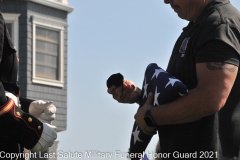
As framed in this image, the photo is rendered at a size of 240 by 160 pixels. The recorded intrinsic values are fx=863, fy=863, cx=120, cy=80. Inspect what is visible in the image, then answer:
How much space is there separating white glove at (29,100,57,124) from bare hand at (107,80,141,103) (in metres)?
0.50

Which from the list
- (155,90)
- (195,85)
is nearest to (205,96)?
(195,85)

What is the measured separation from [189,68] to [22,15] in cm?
2390

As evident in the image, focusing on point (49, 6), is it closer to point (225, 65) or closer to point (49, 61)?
point (49, 61)

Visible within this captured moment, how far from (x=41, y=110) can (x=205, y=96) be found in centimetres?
151

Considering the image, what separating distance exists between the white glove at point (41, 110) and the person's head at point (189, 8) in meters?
1.21

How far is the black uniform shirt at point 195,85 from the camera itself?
4.34 metres

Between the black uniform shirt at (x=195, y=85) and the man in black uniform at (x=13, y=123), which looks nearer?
the black uniform shirt at (x=195, y=85)

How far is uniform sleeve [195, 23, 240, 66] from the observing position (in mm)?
4316

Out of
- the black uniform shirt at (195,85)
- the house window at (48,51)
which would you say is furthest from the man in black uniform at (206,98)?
the house window at (48,51)

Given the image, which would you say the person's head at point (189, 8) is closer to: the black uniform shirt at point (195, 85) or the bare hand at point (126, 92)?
the black uniform shirt at point (195, 85)

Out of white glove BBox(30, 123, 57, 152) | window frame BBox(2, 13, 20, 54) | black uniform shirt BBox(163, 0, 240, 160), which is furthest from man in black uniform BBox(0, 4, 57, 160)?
window frame BBox(2, 13, 20, 54)

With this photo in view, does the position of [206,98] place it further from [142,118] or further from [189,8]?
[189,8]

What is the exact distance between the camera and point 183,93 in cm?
442

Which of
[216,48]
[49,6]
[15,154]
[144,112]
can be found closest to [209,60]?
[216,48]
